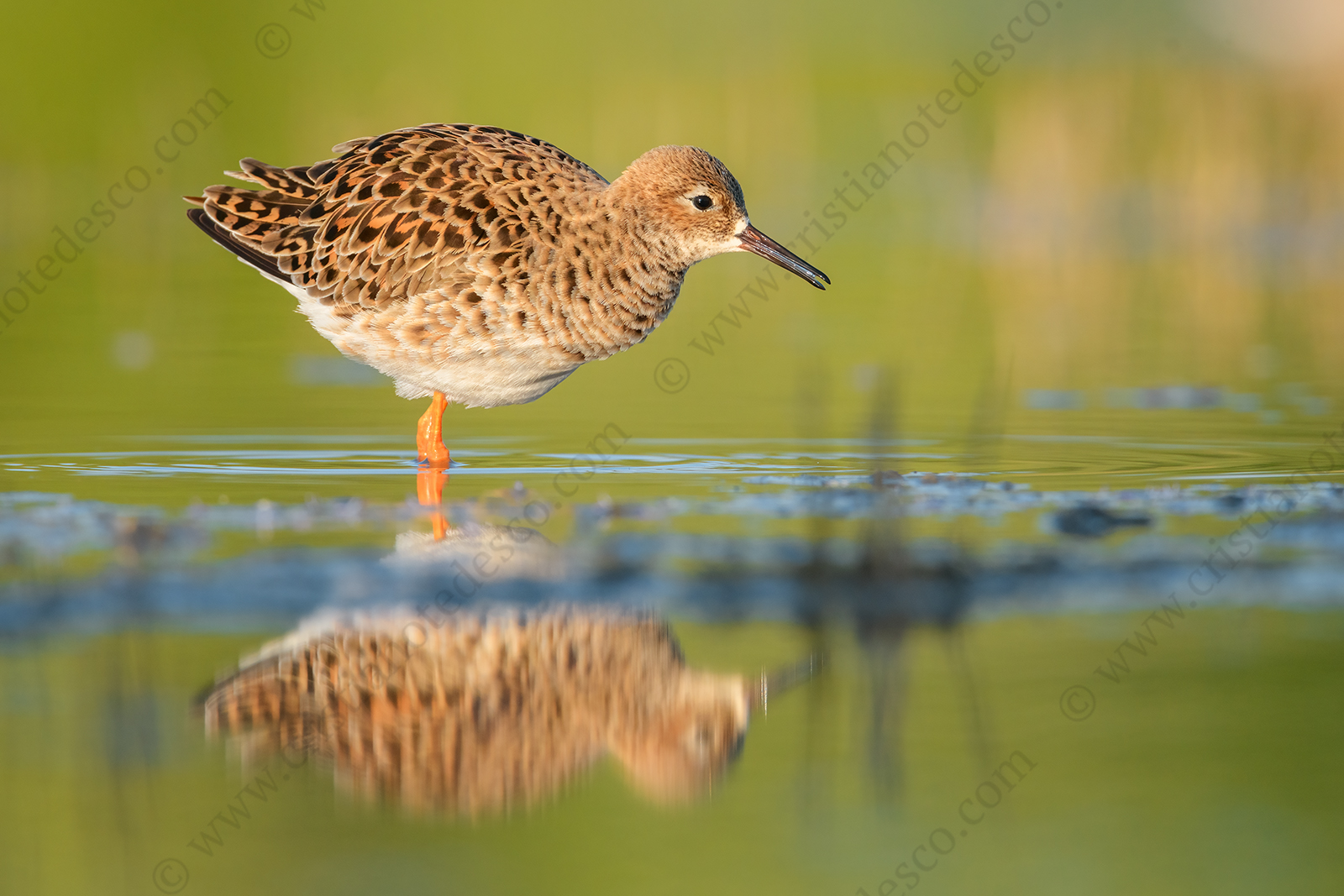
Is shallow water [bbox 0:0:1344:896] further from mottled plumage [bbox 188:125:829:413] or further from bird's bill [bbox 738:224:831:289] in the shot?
bird's bill [bbox 738:224:831:289]

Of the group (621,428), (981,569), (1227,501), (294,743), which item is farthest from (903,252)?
(294,743)

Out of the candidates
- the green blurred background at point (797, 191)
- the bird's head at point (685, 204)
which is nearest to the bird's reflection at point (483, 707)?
the bird's head at point (685, 204)

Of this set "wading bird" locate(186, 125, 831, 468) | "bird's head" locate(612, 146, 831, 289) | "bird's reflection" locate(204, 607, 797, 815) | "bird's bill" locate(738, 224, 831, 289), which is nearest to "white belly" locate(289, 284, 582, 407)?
"wading bird" locate(186, 125, 831, 468)

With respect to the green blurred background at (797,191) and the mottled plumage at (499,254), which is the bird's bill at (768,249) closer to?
the mottled plumage at (499,254)

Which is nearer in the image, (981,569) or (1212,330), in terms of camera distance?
(981,569)

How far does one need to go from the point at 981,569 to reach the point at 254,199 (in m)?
6.03

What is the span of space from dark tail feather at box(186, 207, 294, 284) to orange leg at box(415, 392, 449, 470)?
4.12 feet

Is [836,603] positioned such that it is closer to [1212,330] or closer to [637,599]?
[637,599]

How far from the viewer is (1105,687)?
563 centimetres

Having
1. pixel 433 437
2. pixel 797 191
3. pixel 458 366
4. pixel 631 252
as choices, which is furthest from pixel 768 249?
pixel 797 191

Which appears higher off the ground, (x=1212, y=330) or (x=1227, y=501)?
(x=1212, y=330)

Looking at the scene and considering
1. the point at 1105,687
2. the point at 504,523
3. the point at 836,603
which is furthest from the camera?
the point at 504,523

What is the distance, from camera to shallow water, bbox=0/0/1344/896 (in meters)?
4.64

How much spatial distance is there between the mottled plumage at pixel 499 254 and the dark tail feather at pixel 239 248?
0.21m
